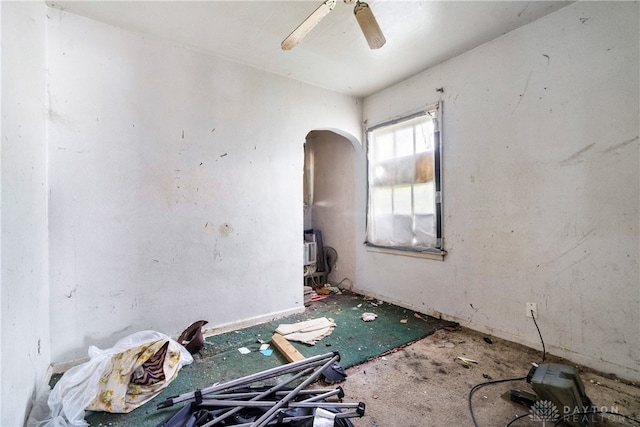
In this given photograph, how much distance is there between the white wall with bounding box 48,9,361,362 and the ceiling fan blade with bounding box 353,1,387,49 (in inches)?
55.4

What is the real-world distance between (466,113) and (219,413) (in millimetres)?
2979

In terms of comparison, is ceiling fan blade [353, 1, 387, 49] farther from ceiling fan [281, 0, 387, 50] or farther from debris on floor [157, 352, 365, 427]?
debris on floor [157, 352, 365, 427]

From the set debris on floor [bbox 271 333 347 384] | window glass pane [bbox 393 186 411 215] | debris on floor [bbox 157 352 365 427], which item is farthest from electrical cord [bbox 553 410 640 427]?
window glass pane [bbox 393 186 411 215]

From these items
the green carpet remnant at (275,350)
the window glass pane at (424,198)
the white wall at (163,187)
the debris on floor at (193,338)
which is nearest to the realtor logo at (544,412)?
the green carpet remnant at (275,350)

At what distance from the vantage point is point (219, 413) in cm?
146

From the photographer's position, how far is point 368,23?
1.69 m

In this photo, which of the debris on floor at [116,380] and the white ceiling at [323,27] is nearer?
the debris on floor at [116,380]

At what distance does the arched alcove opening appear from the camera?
393cm

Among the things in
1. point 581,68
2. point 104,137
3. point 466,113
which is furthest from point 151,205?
point 581,68

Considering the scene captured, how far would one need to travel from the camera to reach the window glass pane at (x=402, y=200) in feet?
10.3

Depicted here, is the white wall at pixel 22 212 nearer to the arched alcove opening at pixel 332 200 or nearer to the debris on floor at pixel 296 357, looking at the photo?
the debris on floor at pixel 296 357

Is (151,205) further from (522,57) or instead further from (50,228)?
(522,57)

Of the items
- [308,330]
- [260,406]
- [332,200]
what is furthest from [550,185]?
[332,200]

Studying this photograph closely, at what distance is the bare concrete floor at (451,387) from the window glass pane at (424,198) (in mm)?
1298
